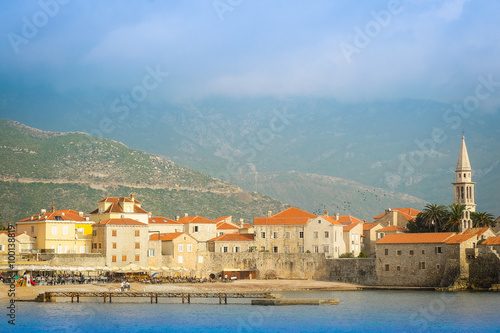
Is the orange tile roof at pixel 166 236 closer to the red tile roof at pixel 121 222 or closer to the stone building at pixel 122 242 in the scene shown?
the stone building at pixel 122 242

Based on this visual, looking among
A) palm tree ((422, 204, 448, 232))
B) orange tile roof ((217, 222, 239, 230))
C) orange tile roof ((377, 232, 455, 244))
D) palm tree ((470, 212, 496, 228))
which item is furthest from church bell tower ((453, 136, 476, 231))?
orange tile roof ((217, 222, 239, 230))

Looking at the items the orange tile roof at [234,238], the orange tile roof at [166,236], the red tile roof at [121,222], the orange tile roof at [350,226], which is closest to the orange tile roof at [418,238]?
the orange tile roof at [350,226]

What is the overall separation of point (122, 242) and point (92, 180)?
5461 cm

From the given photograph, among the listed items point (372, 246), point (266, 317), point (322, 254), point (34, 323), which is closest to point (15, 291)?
point (34, 323)

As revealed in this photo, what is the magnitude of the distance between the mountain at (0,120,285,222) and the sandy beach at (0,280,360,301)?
46746mm

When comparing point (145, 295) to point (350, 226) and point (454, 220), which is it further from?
point (454, 220)

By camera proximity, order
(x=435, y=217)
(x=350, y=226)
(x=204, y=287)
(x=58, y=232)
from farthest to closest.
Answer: (x=350, y=226) → (x=435, y=217) → (x=58, y=232) → (x=204, y=287)

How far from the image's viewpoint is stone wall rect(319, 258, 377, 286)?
97062mm

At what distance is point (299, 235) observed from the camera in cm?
10419

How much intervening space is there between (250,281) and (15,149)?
226 ft

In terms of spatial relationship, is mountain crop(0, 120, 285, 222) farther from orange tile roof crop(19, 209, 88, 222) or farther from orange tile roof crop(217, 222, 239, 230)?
orange tile roof crop(19, 209, 88, 222)

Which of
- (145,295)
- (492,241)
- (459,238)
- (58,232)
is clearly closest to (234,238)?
(58,232)

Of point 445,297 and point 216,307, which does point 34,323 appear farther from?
point 445,297

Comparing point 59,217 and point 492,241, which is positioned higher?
point 59,217
